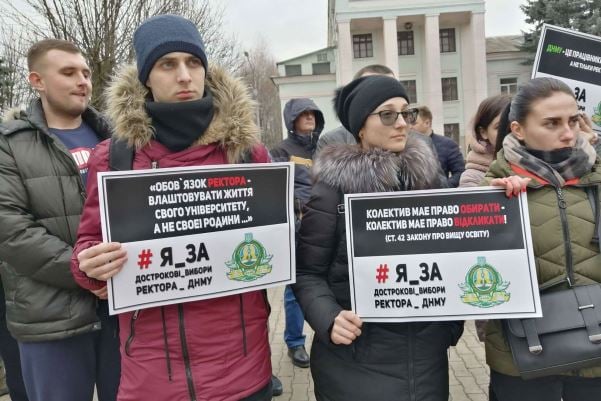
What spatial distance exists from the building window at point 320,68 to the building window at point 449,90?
929cm

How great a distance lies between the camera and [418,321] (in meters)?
1.98

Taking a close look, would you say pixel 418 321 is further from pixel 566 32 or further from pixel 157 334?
pixel 566 32

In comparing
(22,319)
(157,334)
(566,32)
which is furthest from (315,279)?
(566,32)

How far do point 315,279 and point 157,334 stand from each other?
2.24 feet

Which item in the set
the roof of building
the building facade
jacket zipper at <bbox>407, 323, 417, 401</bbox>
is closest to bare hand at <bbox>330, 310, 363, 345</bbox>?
jacket zipper at <bbox>407, 323, 417, 401</bbox>

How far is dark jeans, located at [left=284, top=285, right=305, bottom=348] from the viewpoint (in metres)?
4.57

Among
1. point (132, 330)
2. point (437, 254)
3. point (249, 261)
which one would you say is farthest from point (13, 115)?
point (437, 254)

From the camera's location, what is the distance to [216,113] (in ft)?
6.69

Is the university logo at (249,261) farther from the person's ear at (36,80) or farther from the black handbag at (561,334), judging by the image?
the person's ear at (36,80)

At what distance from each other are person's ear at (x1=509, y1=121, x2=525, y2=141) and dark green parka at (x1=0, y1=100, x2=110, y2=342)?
2.08 meters

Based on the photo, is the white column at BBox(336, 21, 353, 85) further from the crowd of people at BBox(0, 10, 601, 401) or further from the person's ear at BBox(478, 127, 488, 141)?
the crowd of people at BBox(0, 10, 601, 401)

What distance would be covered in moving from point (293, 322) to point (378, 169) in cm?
287

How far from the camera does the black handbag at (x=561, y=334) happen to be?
1844 millimetres

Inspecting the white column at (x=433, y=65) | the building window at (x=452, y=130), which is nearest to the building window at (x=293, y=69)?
the white column at (x=433, y=65)
